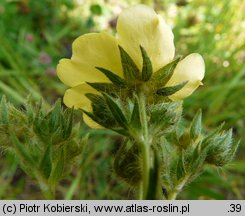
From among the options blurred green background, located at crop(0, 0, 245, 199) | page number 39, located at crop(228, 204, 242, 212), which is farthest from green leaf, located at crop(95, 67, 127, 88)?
blurred green background, located at crop(0, 0, 245, 199)

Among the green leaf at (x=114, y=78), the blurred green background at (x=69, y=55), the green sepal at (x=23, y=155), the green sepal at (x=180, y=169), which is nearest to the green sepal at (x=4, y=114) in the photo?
the green sepal at (x=23, y=155)

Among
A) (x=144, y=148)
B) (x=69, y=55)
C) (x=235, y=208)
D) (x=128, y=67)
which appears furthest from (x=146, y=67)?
(x=69, y=55)

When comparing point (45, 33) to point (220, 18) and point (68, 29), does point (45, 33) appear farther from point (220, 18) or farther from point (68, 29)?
point (220, 18)

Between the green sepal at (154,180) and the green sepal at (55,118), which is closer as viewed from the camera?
the green sepal at (154,180)

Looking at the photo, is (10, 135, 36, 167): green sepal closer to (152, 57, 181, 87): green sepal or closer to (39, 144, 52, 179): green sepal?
(39, 144, 52, 179): green sepal

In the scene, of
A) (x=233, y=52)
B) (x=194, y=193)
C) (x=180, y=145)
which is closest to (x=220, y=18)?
(x=233, y=52)

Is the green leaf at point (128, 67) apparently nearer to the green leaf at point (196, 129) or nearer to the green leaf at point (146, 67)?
the green leaf at point (146, 67)

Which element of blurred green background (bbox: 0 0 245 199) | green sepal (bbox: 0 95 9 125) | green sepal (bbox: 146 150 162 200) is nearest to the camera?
green sepal (bbox: 146 150 162 200)
